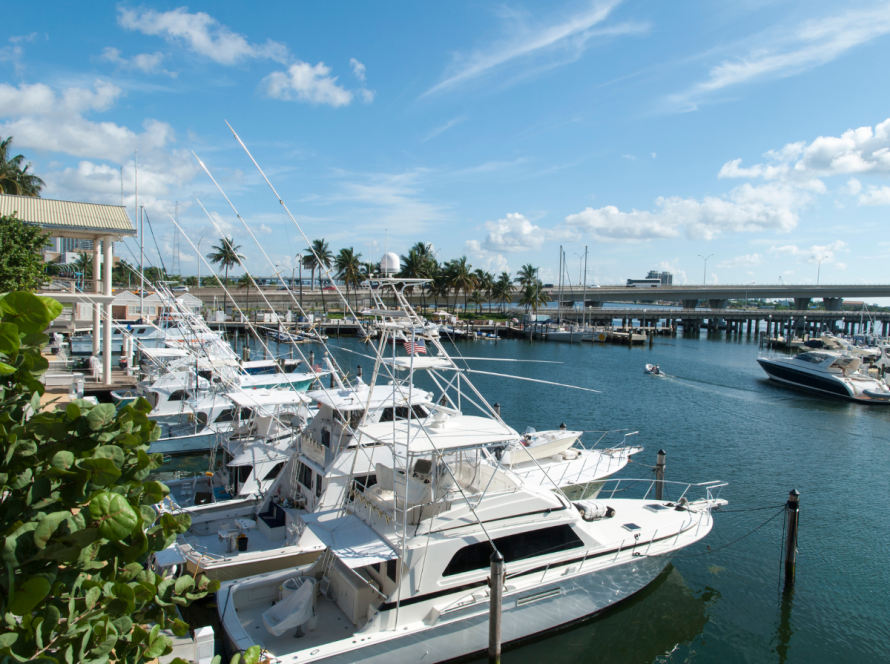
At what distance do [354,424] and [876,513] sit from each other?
18969 mm

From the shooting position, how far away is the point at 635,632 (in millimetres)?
12711

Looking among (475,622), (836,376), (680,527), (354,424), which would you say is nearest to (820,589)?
(680,527)

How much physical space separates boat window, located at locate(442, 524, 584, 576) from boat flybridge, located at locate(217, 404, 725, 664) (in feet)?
0.08

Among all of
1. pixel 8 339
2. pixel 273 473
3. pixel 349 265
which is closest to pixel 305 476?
pixel 273 473

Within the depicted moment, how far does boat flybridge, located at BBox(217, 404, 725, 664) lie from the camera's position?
33.0 feet

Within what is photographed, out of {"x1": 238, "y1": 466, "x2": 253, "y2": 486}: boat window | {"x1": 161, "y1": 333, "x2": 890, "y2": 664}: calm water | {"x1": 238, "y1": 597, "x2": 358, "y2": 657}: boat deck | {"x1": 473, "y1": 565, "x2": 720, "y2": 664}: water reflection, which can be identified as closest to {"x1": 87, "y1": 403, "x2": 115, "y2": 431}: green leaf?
{"x1": 238, "y1": 597, "x2": 358, "y2": 657}: boat deck

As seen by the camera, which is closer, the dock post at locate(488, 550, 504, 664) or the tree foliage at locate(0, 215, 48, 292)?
the dock post at locate(488, 550, 504, 664)

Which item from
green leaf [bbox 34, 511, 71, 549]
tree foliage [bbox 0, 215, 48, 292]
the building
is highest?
the building

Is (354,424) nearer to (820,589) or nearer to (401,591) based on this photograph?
(401,591)

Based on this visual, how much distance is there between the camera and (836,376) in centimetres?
4416

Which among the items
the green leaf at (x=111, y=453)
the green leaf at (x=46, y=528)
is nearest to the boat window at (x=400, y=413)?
the green leaf at (x=111, y=453)

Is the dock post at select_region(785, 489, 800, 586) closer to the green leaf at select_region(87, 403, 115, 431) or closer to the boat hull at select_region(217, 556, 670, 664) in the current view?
the boat hull at select_region(217, 556, 670, 664)

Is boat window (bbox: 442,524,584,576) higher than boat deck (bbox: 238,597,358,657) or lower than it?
higher

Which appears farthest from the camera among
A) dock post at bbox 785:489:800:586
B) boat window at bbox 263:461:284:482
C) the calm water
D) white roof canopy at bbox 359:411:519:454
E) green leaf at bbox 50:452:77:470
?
boat window at bbox 263:461:284:482
